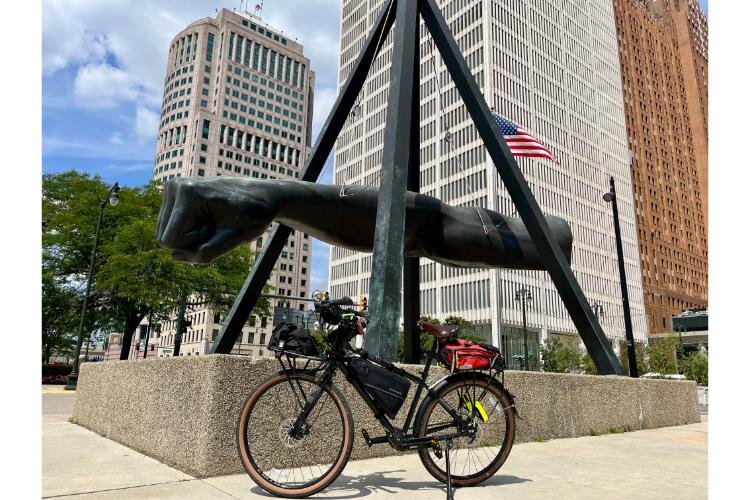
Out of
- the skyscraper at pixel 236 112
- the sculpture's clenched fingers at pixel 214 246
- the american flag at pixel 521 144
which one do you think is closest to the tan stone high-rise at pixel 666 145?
the skyscraper at pixel 236 112

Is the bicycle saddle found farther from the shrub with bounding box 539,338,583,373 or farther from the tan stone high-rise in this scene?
the tan stone high-rise

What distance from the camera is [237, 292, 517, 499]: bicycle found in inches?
158

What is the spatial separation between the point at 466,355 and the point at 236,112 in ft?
418

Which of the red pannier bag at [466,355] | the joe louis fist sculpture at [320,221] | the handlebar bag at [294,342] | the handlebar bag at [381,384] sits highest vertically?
the joe louis fist sculpture at [320,221]

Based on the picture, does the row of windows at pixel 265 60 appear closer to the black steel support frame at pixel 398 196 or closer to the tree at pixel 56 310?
the tree at pixel 56 310

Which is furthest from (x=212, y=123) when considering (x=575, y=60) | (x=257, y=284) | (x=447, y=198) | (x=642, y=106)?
(x=257, y=284)

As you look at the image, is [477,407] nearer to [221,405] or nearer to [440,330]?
[440,330]

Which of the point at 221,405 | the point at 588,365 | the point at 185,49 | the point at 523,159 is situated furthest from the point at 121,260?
the point at 185,49

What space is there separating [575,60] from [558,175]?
23.5 meters

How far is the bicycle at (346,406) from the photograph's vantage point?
4016 mm

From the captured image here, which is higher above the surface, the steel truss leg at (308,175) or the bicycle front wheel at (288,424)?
the steel truss leg at (308,175)

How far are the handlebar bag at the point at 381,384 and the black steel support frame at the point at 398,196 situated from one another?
66.0 inches

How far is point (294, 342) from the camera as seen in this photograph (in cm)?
414

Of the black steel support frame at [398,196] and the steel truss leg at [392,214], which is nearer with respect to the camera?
the steel truss leg at [392,214]
